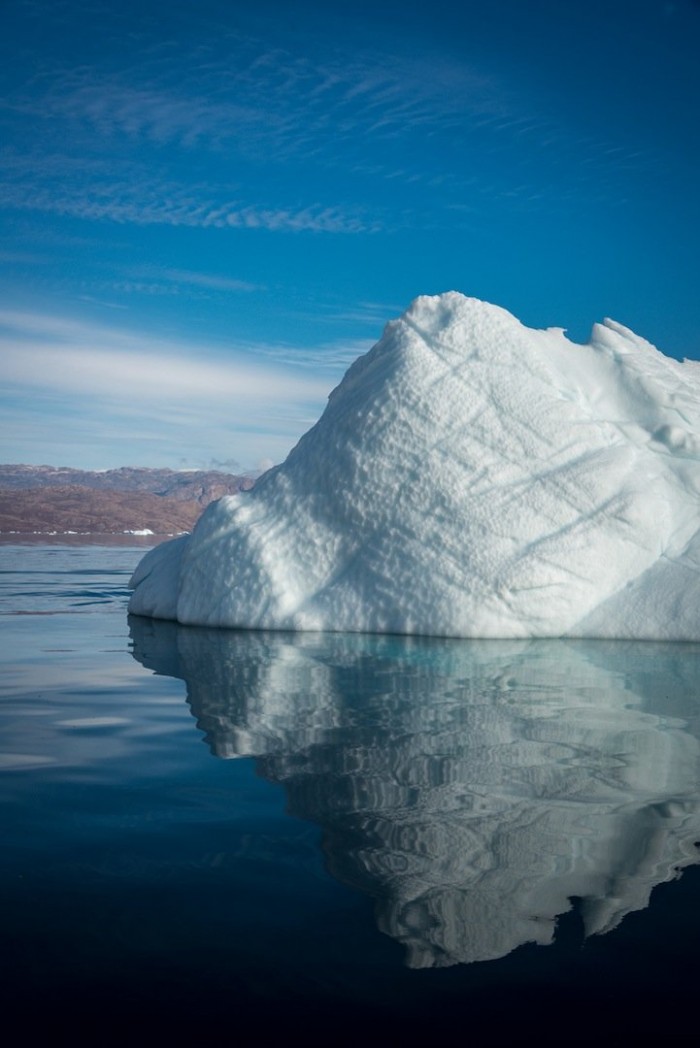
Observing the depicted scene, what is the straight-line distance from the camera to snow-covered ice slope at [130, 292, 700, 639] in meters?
9.05

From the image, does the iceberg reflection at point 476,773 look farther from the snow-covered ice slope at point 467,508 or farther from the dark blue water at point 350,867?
the snow-covered ice slope at point 467,508

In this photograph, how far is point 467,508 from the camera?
370 inches

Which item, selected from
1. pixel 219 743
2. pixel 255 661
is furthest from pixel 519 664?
pixel 219 743

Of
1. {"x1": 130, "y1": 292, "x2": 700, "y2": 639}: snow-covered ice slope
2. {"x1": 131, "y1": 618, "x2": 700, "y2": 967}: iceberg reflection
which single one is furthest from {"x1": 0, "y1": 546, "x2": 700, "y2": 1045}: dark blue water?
{"x1": 130, "y1": 292, "x2": 700, "y2": 639}: snow-covered ice slope

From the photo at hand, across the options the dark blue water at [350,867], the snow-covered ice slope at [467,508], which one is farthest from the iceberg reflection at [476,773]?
the snow-covered ice slope at [467,508]

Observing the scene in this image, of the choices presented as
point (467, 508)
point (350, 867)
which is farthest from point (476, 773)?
point (467, 508)

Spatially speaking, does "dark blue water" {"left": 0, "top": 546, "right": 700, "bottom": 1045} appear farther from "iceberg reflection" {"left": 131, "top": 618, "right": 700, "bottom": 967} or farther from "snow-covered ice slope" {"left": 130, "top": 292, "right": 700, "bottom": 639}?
"snow-covered ice slope" {"left": 130, "top": 292, "right": 700, "bottom": 639}

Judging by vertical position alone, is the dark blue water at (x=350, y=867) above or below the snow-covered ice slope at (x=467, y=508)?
below

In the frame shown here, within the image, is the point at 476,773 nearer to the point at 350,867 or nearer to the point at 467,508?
the point at 350,867

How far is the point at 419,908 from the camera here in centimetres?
235

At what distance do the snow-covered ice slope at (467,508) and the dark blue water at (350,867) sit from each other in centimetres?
350

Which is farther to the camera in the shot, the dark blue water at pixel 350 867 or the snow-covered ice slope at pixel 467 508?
the snow-covered ice slope at pixel 467 508

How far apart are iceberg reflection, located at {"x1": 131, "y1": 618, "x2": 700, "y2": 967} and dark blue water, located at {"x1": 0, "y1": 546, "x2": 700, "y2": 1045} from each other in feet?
0.04

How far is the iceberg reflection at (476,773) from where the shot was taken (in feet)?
7.95
